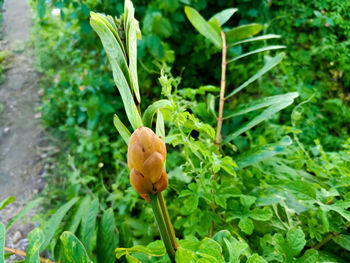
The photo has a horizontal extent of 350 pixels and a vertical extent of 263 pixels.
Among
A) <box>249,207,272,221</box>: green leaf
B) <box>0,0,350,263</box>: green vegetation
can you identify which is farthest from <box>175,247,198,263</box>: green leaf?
<box>249,207,272,221</box>: green leaf

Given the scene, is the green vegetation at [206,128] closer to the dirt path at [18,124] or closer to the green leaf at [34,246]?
the green leaf at [34,246]

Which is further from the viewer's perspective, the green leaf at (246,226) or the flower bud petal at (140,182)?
the green leaf at (246,226)

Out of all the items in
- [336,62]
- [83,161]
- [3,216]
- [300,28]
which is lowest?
[83,161]

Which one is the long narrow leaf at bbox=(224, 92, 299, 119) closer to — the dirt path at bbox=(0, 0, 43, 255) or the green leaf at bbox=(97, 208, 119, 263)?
the green leaf at bbox=(97, 208, 119, 263)

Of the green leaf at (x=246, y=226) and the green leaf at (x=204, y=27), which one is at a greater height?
the green leaf at (x=204, y=27)

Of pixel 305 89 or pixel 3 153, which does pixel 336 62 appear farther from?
pixel 3 153

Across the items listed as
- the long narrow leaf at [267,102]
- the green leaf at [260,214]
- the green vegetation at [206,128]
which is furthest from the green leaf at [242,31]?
the green leaf at [260,214]

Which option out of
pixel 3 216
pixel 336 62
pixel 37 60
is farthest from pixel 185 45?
pixel 3 216
